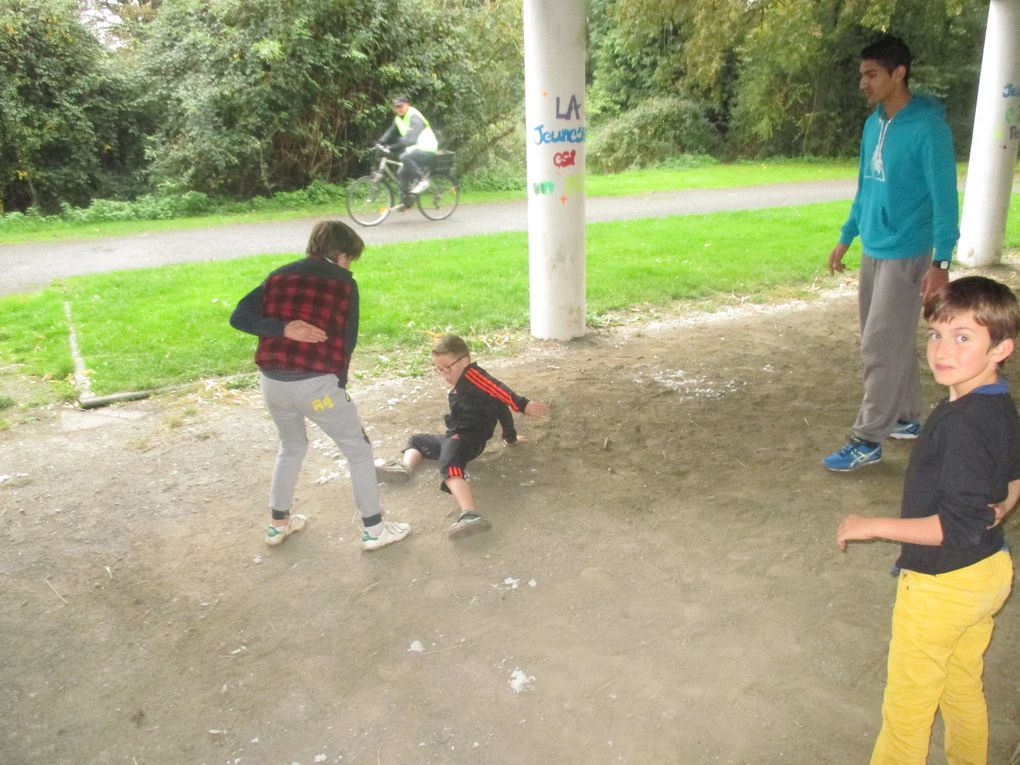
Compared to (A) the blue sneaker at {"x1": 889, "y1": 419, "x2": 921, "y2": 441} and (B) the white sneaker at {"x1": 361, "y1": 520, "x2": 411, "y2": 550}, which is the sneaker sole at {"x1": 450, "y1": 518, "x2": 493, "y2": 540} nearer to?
(B) the white sneaker at {"x1": 361, "y1": 520, "x2": 411, "y2": 550}

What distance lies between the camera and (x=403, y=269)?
10.0 metres

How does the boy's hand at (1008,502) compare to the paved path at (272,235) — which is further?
the paved path at (272,235)

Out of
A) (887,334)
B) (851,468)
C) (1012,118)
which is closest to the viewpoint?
(887,334)

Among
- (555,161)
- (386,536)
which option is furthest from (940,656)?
(555,161)

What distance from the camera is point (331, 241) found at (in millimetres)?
3850

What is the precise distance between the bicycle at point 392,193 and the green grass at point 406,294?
257cm

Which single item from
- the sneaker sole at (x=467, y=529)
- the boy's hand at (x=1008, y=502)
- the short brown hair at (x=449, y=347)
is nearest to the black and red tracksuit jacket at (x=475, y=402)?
the short brown hair at (x=449, y=347)

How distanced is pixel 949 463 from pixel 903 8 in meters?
18.0

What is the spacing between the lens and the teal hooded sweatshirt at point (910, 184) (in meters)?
4.20

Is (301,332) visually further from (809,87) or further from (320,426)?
(809,87)

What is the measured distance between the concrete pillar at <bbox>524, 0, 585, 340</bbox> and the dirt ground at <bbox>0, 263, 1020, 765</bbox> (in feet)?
5.69

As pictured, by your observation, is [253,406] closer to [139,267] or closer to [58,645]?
[58,645]

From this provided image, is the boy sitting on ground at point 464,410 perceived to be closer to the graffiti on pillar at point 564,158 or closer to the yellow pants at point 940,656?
the yellow pants at point 940,656

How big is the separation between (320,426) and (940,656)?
2753 millimetres
